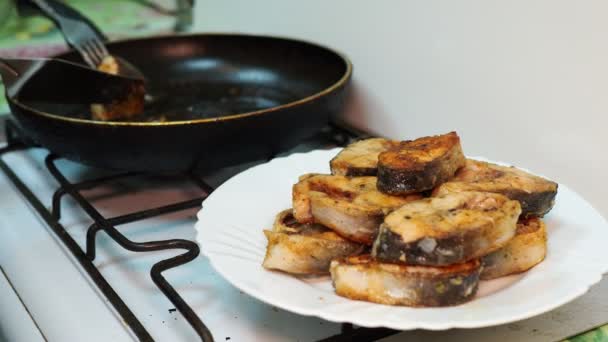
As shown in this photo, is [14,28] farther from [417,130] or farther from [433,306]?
[433,306]

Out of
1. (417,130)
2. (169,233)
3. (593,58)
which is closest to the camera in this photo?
(593,58)

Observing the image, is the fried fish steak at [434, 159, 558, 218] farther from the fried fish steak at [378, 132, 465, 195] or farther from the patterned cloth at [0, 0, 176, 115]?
the patterned cloth at [0, 0, 176, 115]

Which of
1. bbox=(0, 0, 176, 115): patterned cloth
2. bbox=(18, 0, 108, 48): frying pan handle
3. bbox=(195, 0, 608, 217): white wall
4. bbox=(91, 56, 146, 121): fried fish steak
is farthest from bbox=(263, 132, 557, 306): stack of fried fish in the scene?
bbox=(0, 0, 176, 115): patterned cloth

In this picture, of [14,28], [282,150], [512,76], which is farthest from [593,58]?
[14,28]

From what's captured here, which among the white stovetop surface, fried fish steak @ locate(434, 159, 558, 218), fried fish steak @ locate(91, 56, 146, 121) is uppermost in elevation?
fried fish steak @ locate(434, 159, 558, 218)

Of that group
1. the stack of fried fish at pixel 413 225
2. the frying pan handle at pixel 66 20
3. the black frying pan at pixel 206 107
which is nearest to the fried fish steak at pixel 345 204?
the stack of fried fish at pixel 413 225

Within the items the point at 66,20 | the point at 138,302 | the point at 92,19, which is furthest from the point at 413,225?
the point at 92,19

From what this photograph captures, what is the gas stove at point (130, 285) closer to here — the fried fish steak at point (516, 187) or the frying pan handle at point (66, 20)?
the fried fish steak at point (516, 187)

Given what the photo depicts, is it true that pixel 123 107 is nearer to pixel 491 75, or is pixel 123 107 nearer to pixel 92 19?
pixel 491 75
